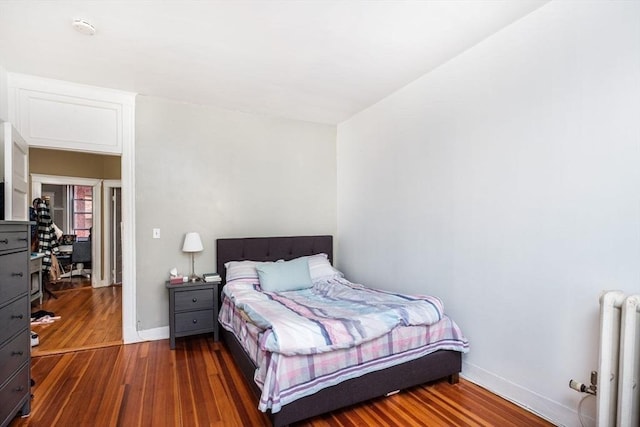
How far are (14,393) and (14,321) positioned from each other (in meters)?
0.41

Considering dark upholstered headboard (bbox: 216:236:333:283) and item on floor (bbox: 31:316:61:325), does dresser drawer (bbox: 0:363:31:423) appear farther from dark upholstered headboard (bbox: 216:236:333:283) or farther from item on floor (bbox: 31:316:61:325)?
item on floor (bbox: 31:316:61:325)

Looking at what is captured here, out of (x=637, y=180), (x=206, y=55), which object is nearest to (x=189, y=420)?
(x=206, y=55)

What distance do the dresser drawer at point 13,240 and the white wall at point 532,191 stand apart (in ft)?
9.51

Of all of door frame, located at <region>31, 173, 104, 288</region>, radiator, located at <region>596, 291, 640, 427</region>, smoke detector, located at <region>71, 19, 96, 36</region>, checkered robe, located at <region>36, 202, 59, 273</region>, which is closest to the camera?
radiator, located at <region>596, 291, 640, 427</region>

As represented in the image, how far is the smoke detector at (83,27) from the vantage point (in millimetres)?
2096

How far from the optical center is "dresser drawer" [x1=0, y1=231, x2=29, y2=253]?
5.68ft

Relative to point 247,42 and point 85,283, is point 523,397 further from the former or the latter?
point 85,283

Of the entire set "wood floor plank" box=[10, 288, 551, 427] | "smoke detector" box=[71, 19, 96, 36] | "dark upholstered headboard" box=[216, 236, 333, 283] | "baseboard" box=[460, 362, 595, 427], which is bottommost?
"wood floor plank" box=[10, 288, 551, 427]

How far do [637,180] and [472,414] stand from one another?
5.37 ft

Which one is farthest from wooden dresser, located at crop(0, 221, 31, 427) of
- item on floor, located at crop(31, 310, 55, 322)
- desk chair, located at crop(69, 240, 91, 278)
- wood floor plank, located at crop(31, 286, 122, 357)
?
desk chair, located at crop(69, 240, 91, 278)

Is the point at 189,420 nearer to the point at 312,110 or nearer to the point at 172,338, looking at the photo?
the point at 172,338

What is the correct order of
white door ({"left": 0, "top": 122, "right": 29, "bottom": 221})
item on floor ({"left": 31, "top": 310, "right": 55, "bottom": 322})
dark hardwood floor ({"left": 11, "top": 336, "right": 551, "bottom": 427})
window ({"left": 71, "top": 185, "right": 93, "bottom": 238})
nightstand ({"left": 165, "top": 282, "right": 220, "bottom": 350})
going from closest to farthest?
dark hardwood floor ({"left": 11, "top": 336, "right": 551, "bottom": 427}), white door ({"left": 0, "top": 122, "right": 29, "bottom": 221}), nightstand ({"left": 165, "top": 282, "right": 220, "bottom": 350}), item on floor ({"left": 31, "top": 310, "right": 55, "bottom": 322}), window ({"left": 71, "top": 185, "right": 93, "bottom": 238})

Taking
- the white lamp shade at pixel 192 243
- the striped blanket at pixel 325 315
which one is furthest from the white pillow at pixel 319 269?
the white lamp shade at pixel 192 243

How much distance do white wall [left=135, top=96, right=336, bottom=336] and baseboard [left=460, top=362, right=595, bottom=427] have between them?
2.40 m
